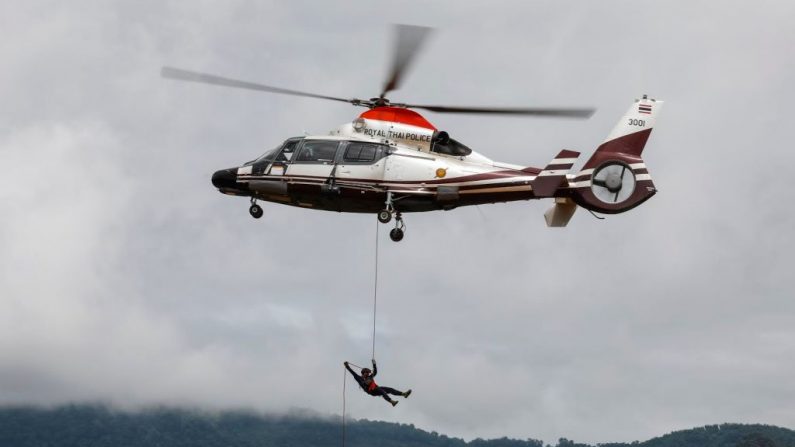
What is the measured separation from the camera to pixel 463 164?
182 feet

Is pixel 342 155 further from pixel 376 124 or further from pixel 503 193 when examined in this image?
pixel 503 193

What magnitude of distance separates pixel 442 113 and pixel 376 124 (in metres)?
2.82

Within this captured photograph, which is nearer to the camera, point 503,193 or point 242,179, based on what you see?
point 503,193

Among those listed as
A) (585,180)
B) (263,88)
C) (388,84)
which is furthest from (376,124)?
(585,180)

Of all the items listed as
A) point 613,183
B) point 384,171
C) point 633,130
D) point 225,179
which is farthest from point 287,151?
point 633,130

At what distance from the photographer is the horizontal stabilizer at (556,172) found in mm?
53219

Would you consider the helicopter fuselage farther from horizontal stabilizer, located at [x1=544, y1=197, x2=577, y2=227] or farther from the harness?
the harness

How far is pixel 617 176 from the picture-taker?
5434 centimetres

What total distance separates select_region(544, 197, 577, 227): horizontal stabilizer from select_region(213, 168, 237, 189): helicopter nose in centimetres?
1334

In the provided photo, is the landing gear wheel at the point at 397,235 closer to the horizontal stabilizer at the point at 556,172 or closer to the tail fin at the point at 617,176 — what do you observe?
the horizontal stabilizer at the point at 556,172

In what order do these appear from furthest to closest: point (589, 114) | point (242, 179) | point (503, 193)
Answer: point (242, 179) < point (503, 193) < point (589, 114)

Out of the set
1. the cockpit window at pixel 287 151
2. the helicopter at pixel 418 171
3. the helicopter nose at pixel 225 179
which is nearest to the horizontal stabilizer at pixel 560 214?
the helicopter at pixel 418 171

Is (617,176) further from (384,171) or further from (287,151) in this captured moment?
(287,151)

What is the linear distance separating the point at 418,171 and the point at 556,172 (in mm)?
5657
